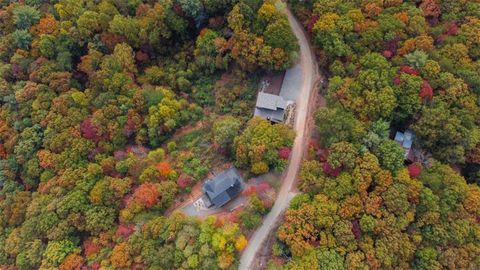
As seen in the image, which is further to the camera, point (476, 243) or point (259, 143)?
point (259, 143)

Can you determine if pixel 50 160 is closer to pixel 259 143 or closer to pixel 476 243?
pixel 259 143

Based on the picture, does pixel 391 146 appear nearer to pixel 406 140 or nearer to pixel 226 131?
pixel 406 140

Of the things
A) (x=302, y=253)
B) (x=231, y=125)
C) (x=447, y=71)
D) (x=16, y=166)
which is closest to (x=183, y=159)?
(x=231, y=125)

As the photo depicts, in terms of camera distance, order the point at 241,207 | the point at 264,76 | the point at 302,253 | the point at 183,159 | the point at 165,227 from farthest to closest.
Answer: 1. the point at 264,76
2. the point at 183,159
3. the point at 241,207
4. the point at 165,227
5. the point at 302,253

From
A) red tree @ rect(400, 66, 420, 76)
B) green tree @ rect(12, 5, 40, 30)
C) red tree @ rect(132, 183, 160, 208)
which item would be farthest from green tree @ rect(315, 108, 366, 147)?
green tree @ rect(12, 5, 40, 30)

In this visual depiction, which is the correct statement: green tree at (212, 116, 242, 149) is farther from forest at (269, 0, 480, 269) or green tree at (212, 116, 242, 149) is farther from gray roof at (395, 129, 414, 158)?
gray roof at (395, 129, 414, 158)
